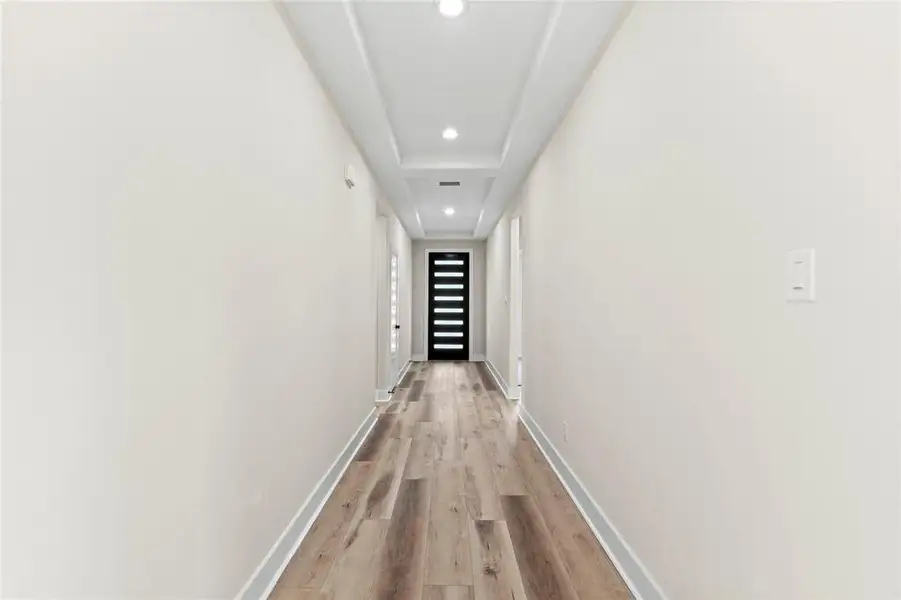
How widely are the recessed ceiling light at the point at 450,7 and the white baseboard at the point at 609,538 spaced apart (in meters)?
2.54

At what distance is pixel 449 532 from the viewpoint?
8.05ft

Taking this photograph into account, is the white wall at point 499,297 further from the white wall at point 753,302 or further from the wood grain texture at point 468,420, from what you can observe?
the white wall at point 753,302

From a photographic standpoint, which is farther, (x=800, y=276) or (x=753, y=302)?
(x=753, y=302)

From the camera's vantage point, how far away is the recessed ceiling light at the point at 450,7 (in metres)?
2.21

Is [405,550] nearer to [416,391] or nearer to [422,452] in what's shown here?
[422,452]

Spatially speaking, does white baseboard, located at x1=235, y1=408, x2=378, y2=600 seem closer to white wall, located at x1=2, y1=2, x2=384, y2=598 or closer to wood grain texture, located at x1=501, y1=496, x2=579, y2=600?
white wall, located at x1=2, y1=2, x2=384, y2=598

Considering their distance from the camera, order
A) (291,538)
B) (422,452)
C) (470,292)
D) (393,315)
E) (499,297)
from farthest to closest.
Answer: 1. (470,292)
2. (499,297)
3. (393,315)
4. (422,452)
5. (291,538)

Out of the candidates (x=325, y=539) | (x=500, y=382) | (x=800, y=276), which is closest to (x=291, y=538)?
(x=325, y=539)

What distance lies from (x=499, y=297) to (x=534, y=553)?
5.23 meters

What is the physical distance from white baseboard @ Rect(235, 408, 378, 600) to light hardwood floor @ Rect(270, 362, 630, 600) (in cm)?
4

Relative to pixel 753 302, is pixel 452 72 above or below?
above

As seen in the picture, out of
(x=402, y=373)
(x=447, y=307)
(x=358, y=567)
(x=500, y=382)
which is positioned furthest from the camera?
(x=447, y=307)

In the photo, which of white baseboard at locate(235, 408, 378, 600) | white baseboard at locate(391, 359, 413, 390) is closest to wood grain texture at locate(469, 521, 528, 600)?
white baseboard at locate(235, 408, 378, 600)

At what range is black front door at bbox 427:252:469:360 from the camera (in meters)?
9.91
